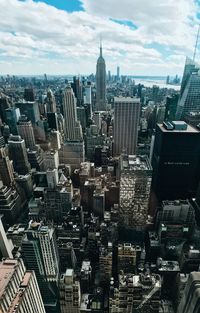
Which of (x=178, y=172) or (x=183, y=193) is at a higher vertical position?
(x=178, y=172)

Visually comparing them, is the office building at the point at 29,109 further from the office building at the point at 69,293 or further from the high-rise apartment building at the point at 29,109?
the office building at the point at 69,293

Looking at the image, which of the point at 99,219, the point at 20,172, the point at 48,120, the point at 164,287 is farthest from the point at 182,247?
the point at 48,120

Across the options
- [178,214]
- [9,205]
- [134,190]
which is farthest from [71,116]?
[178,214]

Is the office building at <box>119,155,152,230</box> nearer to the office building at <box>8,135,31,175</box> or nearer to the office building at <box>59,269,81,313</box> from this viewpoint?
the office building at <box>59,269,81,313</box>

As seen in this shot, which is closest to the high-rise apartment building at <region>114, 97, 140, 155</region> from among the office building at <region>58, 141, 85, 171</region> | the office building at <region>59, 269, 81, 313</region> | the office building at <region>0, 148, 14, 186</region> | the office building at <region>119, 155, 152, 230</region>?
the office building at <region>58, 141, 85, 171</region>

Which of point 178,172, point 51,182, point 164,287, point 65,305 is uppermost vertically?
point 178,172

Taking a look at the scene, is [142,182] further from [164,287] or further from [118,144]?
[118,144]
